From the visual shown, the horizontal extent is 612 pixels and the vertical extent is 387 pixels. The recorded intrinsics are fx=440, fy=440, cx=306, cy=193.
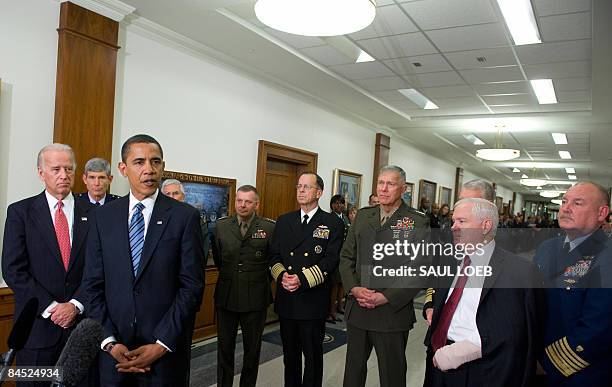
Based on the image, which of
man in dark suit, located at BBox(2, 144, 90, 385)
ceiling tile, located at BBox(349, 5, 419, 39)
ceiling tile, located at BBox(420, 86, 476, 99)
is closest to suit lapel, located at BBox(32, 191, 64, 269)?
man in dark suit, located at BBox(2, 144, 90, 385)

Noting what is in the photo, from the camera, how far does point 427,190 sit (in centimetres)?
1206

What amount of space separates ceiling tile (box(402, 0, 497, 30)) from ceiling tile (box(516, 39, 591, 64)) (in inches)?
33.4

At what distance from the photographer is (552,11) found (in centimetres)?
358

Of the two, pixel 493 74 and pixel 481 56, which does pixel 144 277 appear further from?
pixel 493 74

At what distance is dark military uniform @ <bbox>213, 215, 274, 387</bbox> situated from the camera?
123 inches

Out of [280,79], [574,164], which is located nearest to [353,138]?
[280,79]

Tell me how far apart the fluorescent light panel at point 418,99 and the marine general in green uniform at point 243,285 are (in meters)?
4.01

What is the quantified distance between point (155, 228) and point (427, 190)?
10919 mm

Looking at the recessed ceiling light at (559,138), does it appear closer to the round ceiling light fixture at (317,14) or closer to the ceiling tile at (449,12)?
the ceiling tile at (449,12)

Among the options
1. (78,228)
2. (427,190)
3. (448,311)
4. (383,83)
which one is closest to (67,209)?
(78,228)

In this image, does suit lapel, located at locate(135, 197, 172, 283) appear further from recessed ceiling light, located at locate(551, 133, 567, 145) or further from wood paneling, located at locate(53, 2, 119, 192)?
recessed ceiling light, located at locate(551, 133, 567, 145)

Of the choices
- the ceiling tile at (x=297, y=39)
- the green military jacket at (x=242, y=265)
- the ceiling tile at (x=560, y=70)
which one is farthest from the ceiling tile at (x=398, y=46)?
the green military jacket at (x=242, y=265)

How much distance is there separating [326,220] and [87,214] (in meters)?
1.55

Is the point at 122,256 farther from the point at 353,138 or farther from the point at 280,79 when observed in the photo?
the point at 353,138
